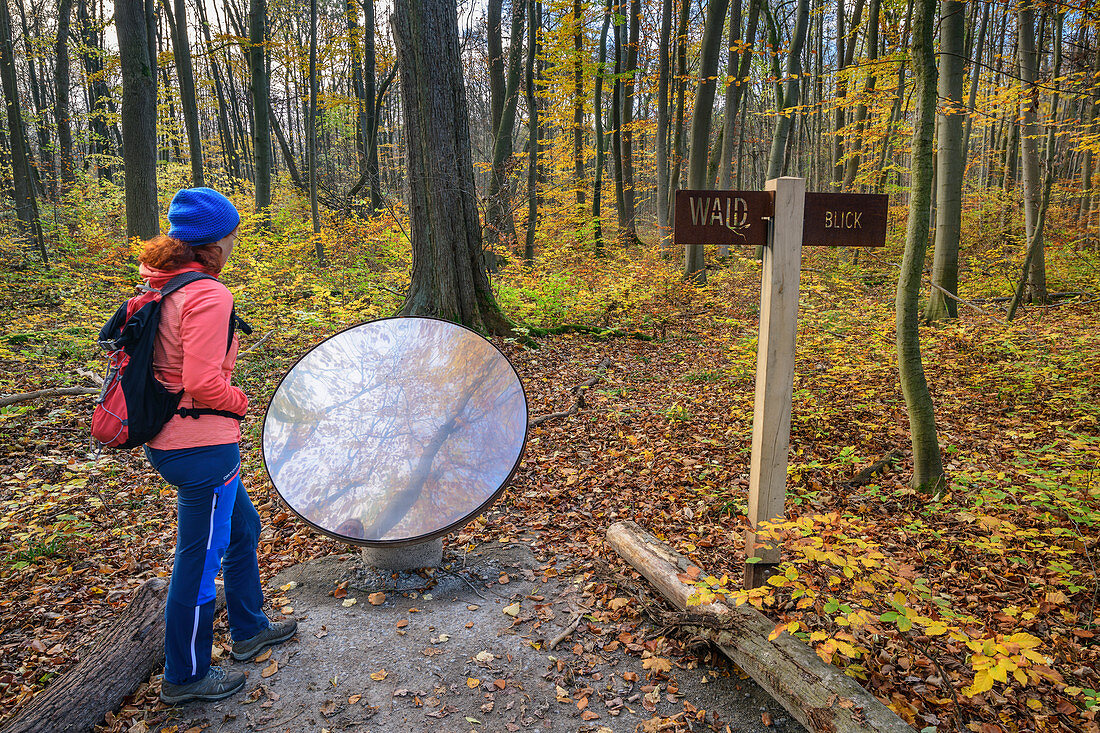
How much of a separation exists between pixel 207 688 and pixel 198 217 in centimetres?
200

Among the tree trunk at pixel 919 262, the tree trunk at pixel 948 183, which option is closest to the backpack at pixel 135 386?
the tree trunk at pixel 919 262

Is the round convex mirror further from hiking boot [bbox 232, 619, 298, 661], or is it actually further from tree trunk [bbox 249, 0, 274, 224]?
tree trunk [bbox 249, 0, 274, 224]

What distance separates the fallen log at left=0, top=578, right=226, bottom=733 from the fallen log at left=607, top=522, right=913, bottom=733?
252 centimetres

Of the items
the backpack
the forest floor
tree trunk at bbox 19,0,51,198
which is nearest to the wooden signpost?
the forest floor

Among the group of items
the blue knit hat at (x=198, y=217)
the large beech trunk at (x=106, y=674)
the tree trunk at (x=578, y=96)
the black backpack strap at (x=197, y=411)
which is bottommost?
the large beech trunk at (x=106, y=674)

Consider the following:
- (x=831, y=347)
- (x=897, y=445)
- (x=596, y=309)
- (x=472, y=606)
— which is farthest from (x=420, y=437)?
(x=596, y=309)

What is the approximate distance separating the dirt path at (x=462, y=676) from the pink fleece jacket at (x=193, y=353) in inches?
48.1

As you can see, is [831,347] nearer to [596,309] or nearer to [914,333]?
[914,333]

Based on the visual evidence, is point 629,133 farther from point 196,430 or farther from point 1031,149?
point 196,430

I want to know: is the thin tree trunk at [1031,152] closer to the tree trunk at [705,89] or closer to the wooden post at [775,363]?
the tree trunk at [705,89]

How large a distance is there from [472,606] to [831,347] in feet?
17.7

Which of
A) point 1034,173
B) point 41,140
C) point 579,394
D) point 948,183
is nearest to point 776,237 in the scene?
point 579,394

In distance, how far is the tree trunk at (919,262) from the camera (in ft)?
12.0

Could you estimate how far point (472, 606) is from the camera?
3342 mm
